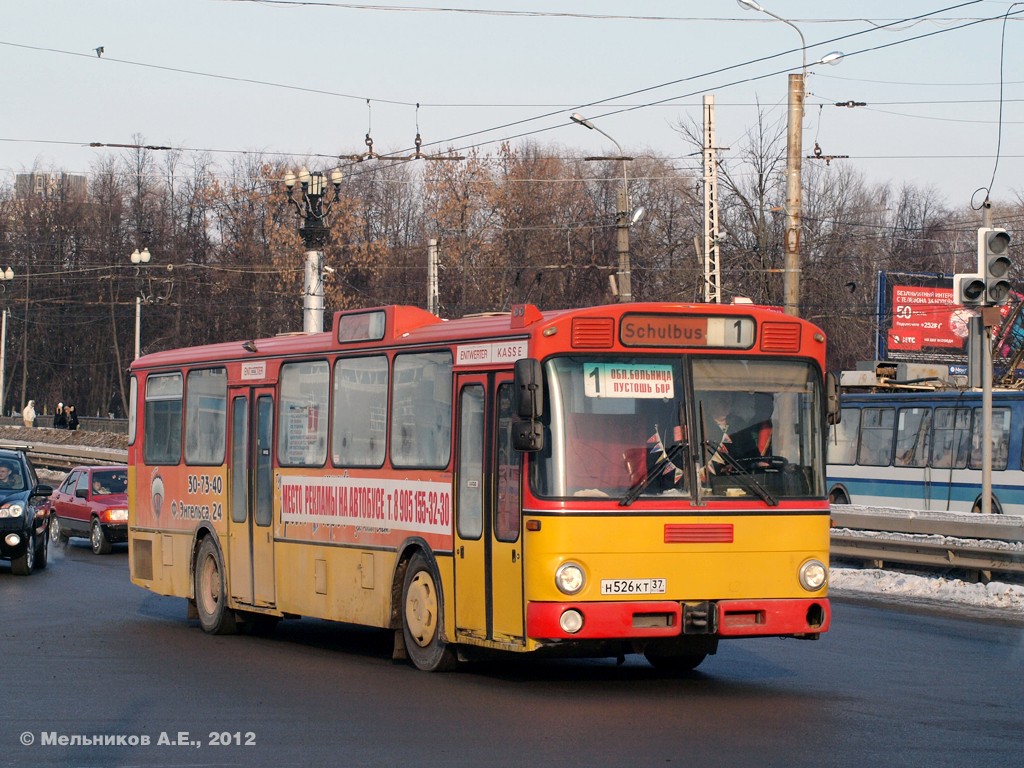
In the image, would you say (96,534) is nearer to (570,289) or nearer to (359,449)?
(359,449)

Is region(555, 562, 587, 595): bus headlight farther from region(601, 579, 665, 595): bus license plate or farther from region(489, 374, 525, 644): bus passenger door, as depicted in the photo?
region(489, 374, 525, 644): bus passenger door

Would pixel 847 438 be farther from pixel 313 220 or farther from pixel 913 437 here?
pixel 313 220

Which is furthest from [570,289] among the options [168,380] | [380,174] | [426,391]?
[426,391]

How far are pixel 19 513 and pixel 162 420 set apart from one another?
5245mm

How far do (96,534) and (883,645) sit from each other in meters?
16.8

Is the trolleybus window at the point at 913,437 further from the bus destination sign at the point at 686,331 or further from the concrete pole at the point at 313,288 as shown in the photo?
the bus destination sign at the point at 686,331

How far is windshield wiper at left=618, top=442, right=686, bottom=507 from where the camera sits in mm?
10328

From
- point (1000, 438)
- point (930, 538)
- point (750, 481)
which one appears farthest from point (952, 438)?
point (750, 481)

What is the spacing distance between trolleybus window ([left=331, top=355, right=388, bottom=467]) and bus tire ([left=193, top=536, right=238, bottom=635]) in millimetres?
2813

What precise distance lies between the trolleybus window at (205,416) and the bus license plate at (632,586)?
6.27 metres

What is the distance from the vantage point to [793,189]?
26.6 m

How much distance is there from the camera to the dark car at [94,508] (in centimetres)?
2673

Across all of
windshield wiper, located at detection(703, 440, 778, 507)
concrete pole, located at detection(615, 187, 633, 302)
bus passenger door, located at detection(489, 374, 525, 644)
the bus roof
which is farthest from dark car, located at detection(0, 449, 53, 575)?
windshield wiper, located at detection(703, 440, 778, 507)

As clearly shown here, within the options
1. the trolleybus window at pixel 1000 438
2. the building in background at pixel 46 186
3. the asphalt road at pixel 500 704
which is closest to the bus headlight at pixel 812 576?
the asphalt road at pixel 500 704
